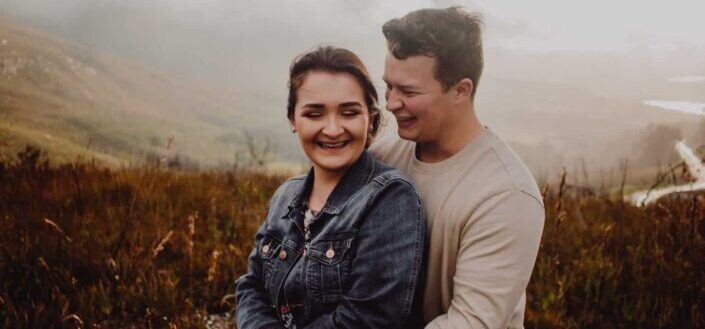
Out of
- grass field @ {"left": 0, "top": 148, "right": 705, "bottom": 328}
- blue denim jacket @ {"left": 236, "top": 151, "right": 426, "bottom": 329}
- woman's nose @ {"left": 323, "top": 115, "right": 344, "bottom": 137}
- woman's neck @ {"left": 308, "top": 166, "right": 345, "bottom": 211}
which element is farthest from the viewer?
grass field @ {"left": 0, "top": 148, "right": 705, "bottom": 328}

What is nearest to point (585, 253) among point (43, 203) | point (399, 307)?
point (399, 307)

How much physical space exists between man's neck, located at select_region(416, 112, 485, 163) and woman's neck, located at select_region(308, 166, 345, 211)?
0.40 meters

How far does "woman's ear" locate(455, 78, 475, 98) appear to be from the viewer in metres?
2.29

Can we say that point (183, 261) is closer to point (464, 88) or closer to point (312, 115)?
point (312, 115)

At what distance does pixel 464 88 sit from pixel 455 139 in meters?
0.23

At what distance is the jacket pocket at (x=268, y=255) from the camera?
2.20 m

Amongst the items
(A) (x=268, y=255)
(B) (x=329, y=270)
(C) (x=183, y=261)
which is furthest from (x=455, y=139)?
(C) (x=183, y=261)

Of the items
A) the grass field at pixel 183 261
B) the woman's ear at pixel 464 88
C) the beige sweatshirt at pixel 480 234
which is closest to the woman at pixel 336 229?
the beige sweatshirt at pixel 480 234

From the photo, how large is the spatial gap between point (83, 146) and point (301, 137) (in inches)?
197

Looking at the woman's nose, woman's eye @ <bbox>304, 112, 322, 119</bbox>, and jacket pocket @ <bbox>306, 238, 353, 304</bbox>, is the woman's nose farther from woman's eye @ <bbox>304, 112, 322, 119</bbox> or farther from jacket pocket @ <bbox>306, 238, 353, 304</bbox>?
jacket pocket @ <bbox>306, 238, 353, 304</bbox>

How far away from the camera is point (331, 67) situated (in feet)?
6.89

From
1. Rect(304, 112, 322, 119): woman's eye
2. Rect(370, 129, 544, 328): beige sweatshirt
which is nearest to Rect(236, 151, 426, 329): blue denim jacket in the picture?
Rect(370, 129, 544, 328): beige sweatshirt

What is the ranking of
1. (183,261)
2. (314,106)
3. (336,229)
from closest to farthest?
(336,229) < (314,106) < (183,261)

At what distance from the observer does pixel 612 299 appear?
3438mm
